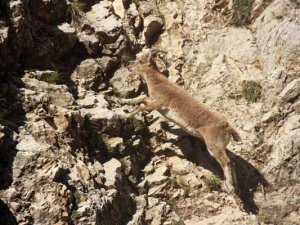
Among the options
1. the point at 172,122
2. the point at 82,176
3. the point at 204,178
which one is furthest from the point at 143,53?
the point at 82,176

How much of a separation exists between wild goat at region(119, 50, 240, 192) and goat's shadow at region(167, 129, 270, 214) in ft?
1.46

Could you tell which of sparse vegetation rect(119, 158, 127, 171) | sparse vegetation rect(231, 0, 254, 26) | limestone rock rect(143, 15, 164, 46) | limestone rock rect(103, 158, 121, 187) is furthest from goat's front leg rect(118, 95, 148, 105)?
sparse vegetation rect(231, 0, 254, 26)

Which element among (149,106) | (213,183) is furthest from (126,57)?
(213,183)

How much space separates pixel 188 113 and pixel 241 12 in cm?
Answer: 419

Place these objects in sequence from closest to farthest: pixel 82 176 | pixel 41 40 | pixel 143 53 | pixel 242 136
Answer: pixel 82 176
pixel 41 40
pixel 242 136
pixel 143 53

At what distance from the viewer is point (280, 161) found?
11.7 meters

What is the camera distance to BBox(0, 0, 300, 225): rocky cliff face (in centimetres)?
903

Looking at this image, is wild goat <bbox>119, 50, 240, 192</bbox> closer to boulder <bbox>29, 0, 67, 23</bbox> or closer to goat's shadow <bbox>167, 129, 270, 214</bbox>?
goat's shadow <bbox>167, 129, 270, 214</bbox>

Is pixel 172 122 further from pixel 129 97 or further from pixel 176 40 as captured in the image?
pixel 176 40

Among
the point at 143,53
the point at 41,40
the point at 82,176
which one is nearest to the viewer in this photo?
the point at 82,176

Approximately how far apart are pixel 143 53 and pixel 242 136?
11.7 feet

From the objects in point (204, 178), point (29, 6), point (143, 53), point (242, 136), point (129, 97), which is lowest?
point (204, 178)

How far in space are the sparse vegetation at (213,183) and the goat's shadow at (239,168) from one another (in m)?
0.20

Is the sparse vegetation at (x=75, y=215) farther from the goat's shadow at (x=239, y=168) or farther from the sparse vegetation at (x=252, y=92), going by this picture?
the sparse vegetation at (x=252, y=92)
